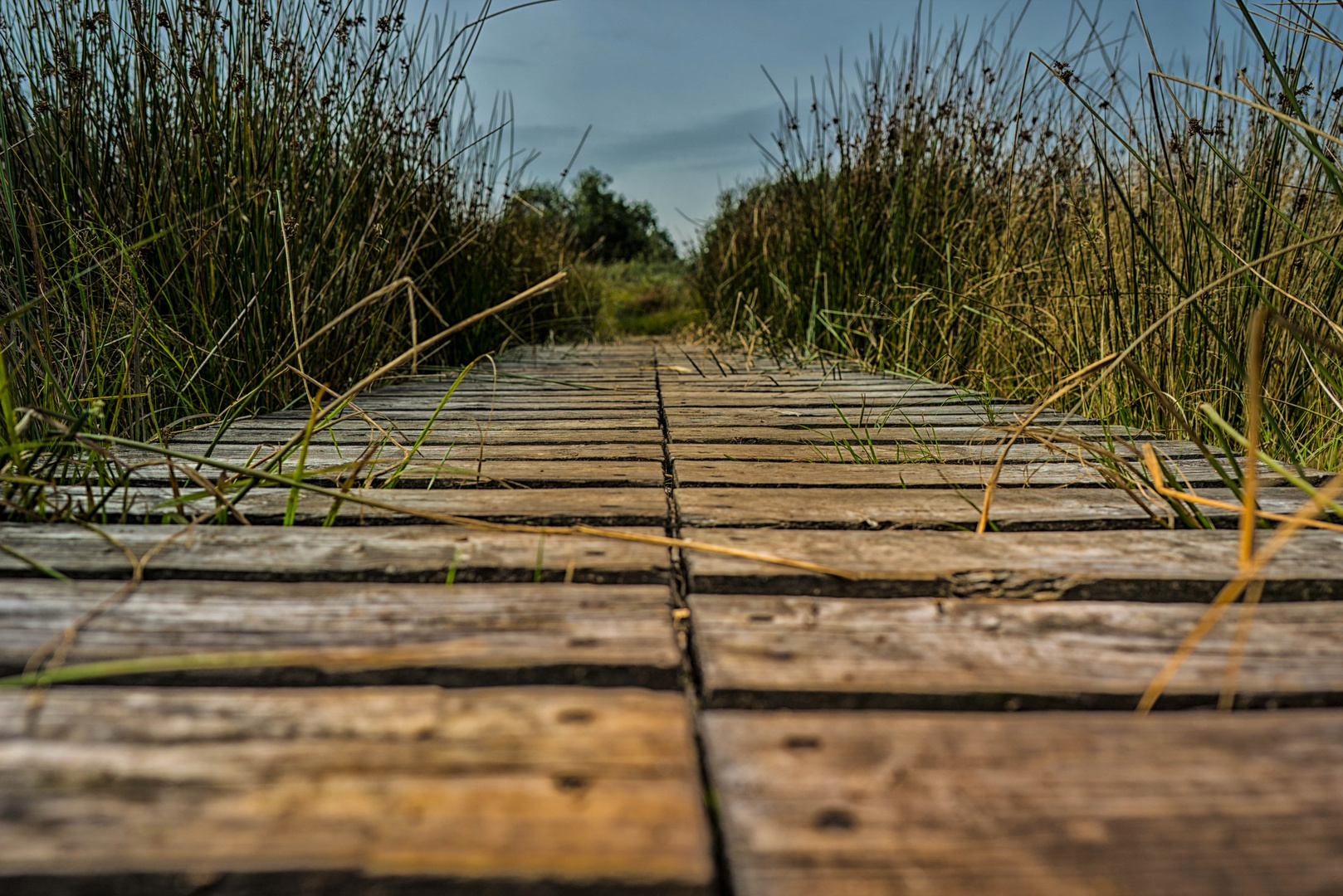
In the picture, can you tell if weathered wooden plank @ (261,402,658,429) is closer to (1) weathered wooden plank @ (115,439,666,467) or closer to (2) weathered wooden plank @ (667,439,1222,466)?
(1) weathered wooden plank @ (115,439,666,467)

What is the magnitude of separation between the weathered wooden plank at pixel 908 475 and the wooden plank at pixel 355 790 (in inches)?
28.8

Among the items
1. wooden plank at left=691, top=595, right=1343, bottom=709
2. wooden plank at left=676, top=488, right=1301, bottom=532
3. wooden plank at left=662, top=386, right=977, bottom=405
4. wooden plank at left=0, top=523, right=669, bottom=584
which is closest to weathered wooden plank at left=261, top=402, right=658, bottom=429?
wooden plank at left=662, top=386, right=977, bottom=405

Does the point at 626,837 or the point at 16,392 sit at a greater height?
the point at 16,392

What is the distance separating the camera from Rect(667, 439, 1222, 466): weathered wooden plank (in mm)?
1455

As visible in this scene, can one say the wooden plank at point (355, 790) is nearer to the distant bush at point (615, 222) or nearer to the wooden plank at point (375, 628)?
the wooden plank at point (375, 628)

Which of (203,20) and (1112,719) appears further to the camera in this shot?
(203,20)

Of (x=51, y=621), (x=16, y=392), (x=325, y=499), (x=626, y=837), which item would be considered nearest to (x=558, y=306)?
(x=16, y=392)

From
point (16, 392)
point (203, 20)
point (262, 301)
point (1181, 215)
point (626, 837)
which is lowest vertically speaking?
point (626, 837)

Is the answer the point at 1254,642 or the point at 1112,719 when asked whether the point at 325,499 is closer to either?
the point at 1112,719

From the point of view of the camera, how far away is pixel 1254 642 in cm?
69

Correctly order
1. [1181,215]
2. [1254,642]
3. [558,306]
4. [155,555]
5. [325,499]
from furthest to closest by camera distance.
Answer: [558,306] → [1181,215] → [325,499] → [155,555] → [1254,642]

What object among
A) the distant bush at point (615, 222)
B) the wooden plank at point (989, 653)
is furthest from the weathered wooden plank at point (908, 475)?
the distant bush at point (615, 222)

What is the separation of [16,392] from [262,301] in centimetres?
68

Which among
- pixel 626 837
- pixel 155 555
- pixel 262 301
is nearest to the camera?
pixel 626 837
